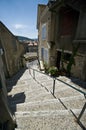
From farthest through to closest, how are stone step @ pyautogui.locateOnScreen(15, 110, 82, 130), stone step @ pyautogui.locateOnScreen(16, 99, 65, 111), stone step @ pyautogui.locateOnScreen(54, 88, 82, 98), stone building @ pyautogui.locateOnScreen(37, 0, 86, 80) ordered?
stone building @ pyautogui.locateOnScreen(37, 0, 86, 80) < stone step @ pyautogui.locateOnScreen(54, 88, 82, 98) < stone step @ pyautogui.locateOnScreen(16, 99, 65, 111) < stone step @ pyautogui.locateOnScreen(15, 110, 82, 130)

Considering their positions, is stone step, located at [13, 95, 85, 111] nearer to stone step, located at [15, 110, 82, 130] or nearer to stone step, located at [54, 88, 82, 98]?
stone step, located at [15, 110, 82, 130]

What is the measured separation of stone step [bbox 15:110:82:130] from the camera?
291 centimetres

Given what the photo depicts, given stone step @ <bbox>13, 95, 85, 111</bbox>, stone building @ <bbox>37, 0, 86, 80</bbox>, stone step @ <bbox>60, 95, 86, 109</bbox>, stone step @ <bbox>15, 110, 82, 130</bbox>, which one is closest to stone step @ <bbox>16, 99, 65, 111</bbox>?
stone step @ <bbox>13, 95, 85, 111</bbox>

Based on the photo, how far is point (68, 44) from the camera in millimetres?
9219

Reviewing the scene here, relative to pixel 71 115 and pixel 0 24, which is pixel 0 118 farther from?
pixel 0 24

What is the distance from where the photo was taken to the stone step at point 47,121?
2.91 m

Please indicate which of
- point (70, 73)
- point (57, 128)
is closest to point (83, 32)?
point (70, 73)

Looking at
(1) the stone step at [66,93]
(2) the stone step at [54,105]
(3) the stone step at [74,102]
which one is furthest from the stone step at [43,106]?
(1) the stone step at [66,93]

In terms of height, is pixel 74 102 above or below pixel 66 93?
above

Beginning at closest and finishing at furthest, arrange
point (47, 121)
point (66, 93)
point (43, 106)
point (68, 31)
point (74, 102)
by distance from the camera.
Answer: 1. point (47, 121)
2. point (43, 106)
3. point (74, 102)
4. point (66, 93)
5. point (68, 31)

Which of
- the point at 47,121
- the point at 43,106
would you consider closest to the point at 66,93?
the point at 43,106

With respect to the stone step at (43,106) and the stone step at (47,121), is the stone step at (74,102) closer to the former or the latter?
the stone step at (43,106)

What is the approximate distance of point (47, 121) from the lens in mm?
3096

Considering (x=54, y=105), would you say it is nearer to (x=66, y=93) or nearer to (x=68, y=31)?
(x=66, y=93)
